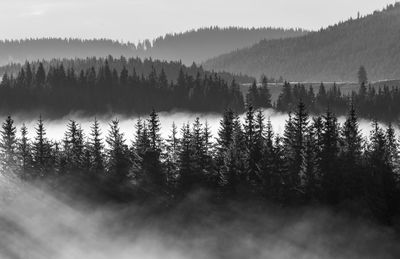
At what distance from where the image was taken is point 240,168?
102250 millimetres

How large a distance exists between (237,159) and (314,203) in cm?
1070

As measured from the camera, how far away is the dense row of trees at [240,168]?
97688 mm

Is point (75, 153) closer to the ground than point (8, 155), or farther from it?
farther from it

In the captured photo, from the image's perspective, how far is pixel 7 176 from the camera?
116m

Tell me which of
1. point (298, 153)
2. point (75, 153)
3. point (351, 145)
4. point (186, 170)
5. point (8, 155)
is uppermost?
Result: point (351, 145)

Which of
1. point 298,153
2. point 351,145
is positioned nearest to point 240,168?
point 298,153

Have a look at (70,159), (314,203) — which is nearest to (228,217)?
(314,203)

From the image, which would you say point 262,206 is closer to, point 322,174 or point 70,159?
point 322,174

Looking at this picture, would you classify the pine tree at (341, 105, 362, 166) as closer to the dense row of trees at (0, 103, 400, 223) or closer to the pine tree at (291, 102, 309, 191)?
the dense row of trees at (0, 103, 400, 223)

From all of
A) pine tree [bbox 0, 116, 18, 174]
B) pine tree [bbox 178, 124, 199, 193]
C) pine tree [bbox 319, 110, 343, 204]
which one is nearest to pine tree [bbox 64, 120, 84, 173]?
pine tree [bbox 0, 116, 18, 174]

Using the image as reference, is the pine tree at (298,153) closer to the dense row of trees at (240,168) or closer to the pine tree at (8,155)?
the dense row of trees at (240,168)

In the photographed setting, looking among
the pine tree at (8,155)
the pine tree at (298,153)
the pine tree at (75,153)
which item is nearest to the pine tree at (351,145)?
the pine tree at (298,153)

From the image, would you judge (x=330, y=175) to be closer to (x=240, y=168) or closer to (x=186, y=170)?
(x=240, y=168)

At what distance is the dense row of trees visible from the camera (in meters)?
97.7
